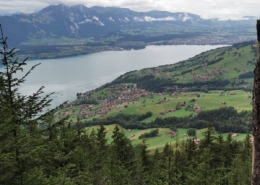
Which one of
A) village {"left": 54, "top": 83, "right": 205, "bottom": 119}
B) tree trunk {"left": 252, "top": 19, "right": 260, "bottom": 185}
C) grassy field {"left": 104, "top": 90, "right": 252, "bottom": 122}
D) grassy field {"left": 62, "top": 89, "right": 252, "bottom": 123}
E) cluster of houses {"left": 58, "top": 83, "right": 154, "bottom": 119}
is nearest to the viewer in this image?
tree trunk {"left": 252, "top": 19, "right": 260, "bottom": 185}

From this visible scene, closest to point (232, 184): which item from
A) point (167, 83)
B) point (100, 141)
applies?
point (100, 141)

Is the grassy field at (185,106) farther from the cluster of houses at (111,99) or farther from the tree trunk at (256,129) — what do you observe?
the tree trunk at (256,129)

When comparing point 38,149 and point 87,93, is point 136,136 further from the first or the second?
point 38,149

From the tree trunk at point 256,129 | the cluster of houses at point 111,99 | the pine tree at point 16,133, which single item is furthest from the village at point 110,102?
the tree trunk at point 256,129

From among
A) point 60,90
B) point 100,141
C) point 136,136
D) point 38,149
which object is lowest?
point 136,136

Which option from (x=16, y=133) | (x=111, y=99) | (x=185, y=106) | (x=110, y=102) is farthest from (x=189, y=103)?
(x=16, y=133)

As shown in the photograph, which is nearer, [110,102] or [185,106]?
[185,106]

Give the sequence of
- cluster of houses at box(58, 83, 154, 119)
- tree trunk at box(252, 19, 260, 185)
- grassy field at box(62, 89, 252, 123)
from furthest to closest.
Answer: cluster of houses at box(58, 83, 154, 119) < grassy field at box(62, 89, 252, 123) < tree trunk at box(252, 19, 260, 185)

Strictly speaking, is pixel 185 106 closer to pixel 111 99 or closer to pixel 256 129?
pixel 111 99

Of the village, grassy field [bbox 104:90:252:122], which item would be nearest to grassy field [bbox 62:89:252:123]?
grassy field [bbox 104:90:252:122]

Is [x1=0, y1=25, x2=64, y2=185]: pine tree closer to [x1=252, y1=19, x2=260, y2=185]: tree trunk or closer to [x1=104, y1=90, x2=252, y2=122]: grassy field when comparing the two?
[x1=252, y1=19, x2=260, y2=185]: tree trunk

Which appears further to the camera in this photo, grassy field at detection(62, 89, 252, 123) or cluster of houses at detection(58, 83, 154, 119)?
cluster of houses at detection(58, 83, 154, 119)
